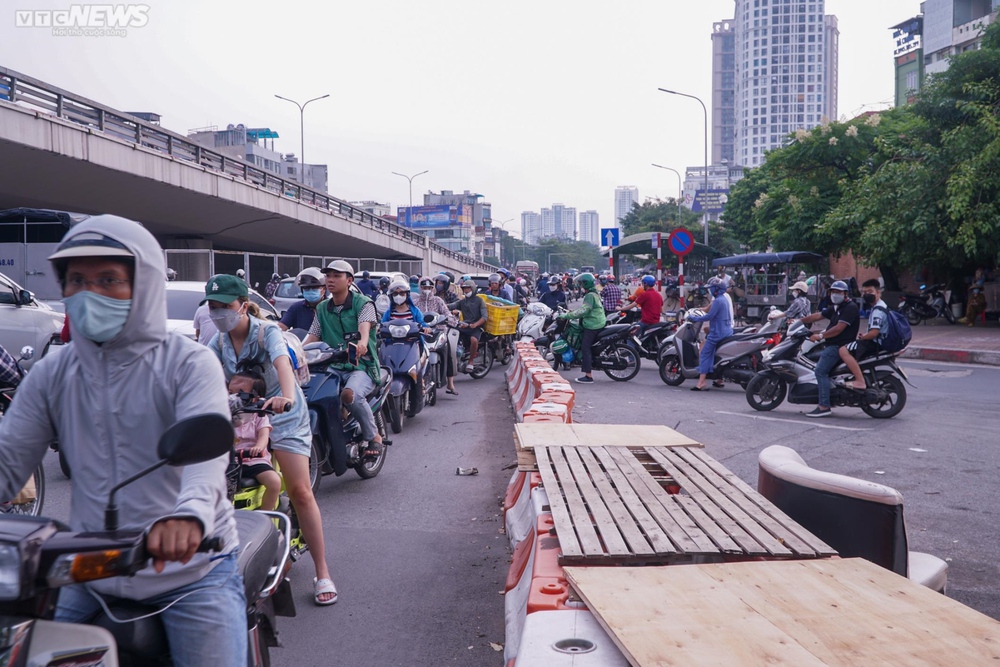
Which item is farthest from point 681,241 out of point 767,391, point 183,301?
point 183,301

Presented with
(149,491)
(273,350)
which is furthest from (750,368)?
Result: (149,491)

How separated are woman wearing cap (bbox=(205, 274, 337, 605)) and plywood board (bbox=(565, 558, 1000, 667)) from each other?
1.64 metres

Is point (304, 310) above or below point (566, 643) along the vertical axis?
above

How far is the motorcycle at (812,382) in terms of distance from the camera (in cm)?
1026

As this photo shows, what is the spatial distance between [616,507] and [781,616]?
1407 mm

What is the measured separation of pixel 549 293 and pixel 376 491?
483 inches

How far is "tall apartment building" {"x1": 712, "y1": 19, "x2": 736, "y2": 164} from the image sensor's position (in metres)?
187

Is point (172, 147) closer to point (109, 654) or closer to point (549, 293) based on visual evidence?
point (549, 293)

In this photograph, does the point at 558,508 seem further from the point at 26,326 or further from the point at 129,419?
the point at 26,326

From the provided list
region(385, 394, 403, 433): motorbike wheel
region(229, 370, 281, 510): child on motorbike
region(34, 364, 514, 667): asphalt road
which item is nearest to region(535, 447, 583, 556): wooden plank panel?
region(34, 364, 514, 667): asphalt road

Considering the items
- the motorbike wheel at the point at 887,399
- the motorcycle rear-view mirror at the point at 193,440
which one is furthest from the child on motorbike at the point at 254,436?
the motorbike wheel at the point at 887,399

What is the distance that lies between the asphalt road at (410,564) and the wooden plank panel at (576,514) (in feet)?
2.18

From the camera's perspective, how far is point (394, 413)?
934cm

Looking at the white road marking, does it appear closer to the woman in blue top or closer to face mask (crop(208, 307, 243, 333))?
the woman in blue top
